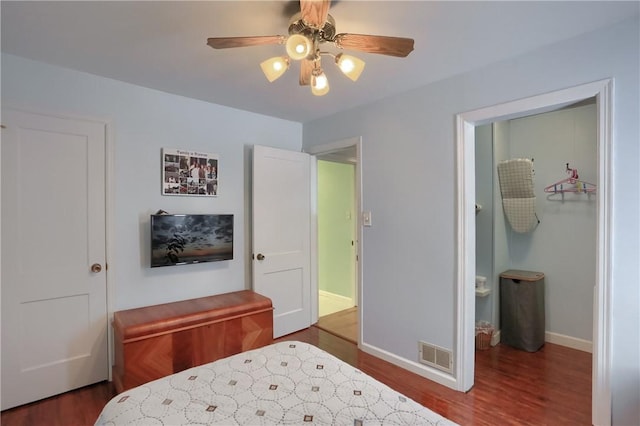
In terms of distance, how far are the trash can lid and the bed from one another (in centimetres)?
242

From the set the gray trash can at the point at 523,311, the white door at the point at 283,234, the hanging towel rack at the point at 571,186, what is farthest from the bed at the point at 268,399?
the hanging towel rack at the point at 571,186

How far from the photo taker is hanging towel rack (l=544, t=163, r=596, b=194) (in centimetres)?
307

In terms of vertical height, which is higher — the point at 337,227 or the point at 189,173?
the point at 189,173

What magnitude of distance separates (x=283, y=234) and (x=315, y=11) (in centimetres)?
240

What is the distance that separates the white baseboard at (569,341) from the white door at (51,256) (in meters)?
4.09

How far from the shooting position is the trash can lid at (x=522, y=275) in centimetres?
313

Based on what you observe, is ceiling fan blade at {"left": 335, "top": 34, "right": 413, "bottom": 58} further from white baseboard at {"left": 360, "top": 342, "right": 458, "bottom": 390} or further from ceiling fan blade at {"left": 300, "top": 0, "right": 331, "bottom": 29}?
white baseboard at {"left": 360, "top": 342, "right": 458, "bottom": 390}

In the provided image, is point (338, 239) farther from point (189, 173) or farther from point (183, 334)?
point (183, 334)

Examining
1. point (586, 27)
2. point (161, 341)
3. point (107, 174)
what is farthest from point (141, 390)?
point (586, 27)

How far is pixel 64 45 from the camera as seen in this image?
6.59 ft

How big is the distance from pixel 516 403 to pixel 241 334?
2102 millimetres

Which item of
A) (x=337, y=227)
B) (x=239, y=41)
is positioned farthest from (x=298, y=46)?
(x=337, y=227)

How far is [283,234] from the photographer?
136 inches

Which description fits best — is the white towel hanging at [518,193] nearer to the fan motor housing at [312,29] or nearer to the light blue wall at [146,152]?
the fan motor housing at [312,29]
